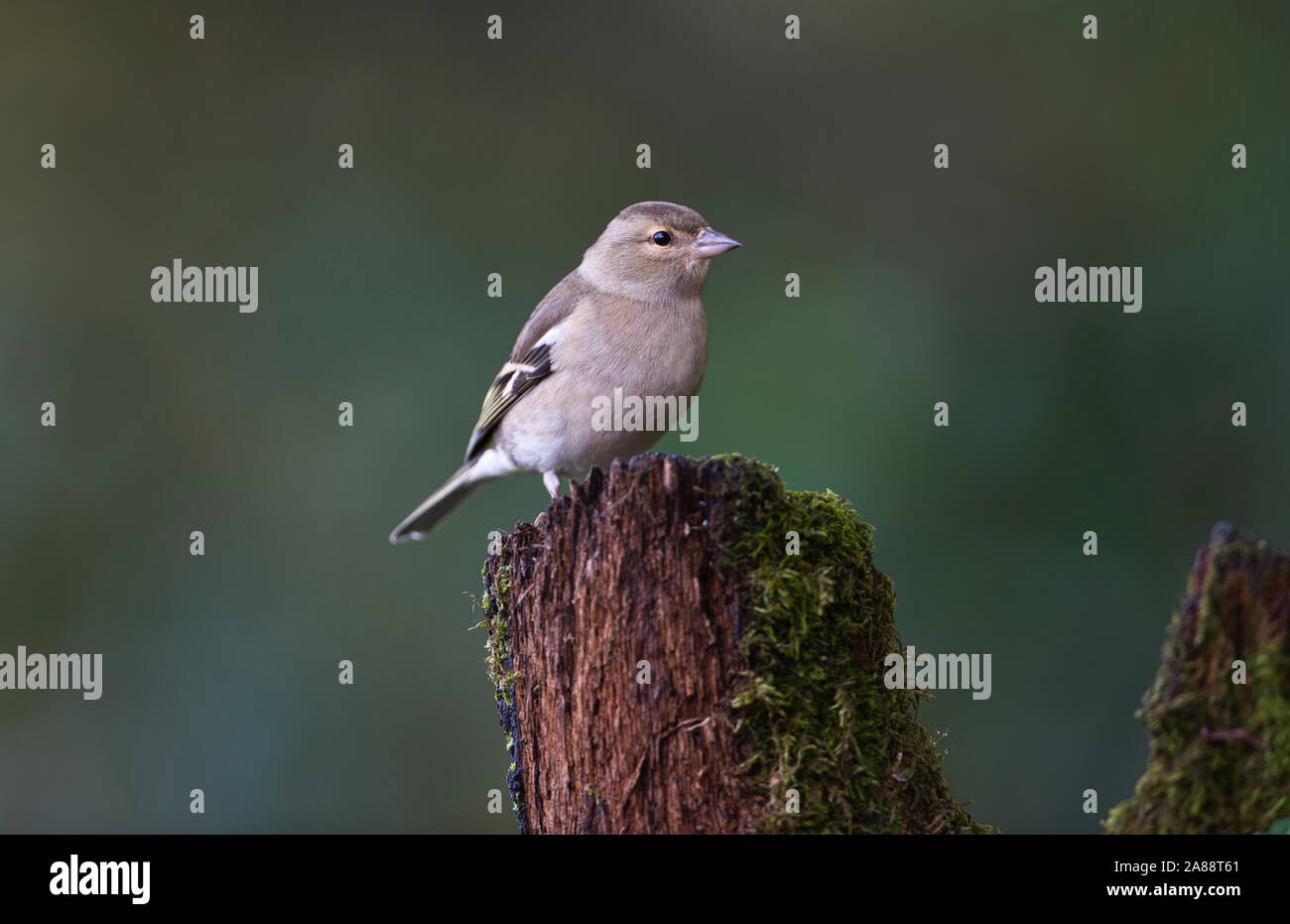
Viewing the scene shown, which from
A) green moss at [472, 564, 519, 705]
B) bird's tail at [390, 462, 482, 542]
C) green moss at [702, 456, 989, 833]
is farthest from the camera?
bird's tail at [390, 462, 482, 542]

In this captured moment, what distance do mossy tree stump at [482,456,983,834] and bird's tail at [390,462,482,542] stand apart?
3342 millimetres

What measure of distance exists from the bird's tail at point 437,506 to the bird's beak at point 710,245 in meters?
1.90

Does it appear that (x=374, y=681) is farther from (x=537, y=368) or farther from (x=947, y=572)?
(x=947, y=572)

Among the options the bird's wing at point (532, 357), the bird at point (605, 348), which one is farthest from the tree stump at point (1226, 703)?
the bird's wing at point (532, 357)

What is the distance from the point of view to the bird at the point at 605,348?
5.89m

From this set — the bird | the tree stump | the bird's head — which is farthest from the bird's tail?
the tree stump

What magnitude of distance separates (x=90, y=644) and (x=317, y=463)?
6.67 ft

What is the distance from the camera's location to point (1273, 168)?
25.9ft

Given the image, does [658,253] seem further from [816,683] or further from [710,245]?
[816,683]

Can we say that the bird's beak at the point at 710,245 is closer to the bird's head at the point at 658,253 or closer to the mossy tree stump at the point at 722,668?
the bird's head at the point at 658,253

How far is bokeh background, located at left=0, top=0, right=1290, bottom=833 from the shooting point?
7602mm

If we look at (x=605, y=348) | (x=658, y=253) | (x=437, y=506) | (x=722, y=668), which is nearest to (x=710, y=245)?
(x=658, y=253)

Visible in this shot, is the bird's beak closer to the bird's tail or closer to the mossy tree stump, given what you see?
the bird's tail

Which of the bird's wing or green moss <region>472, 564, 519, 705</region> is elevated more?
the bird's wing
